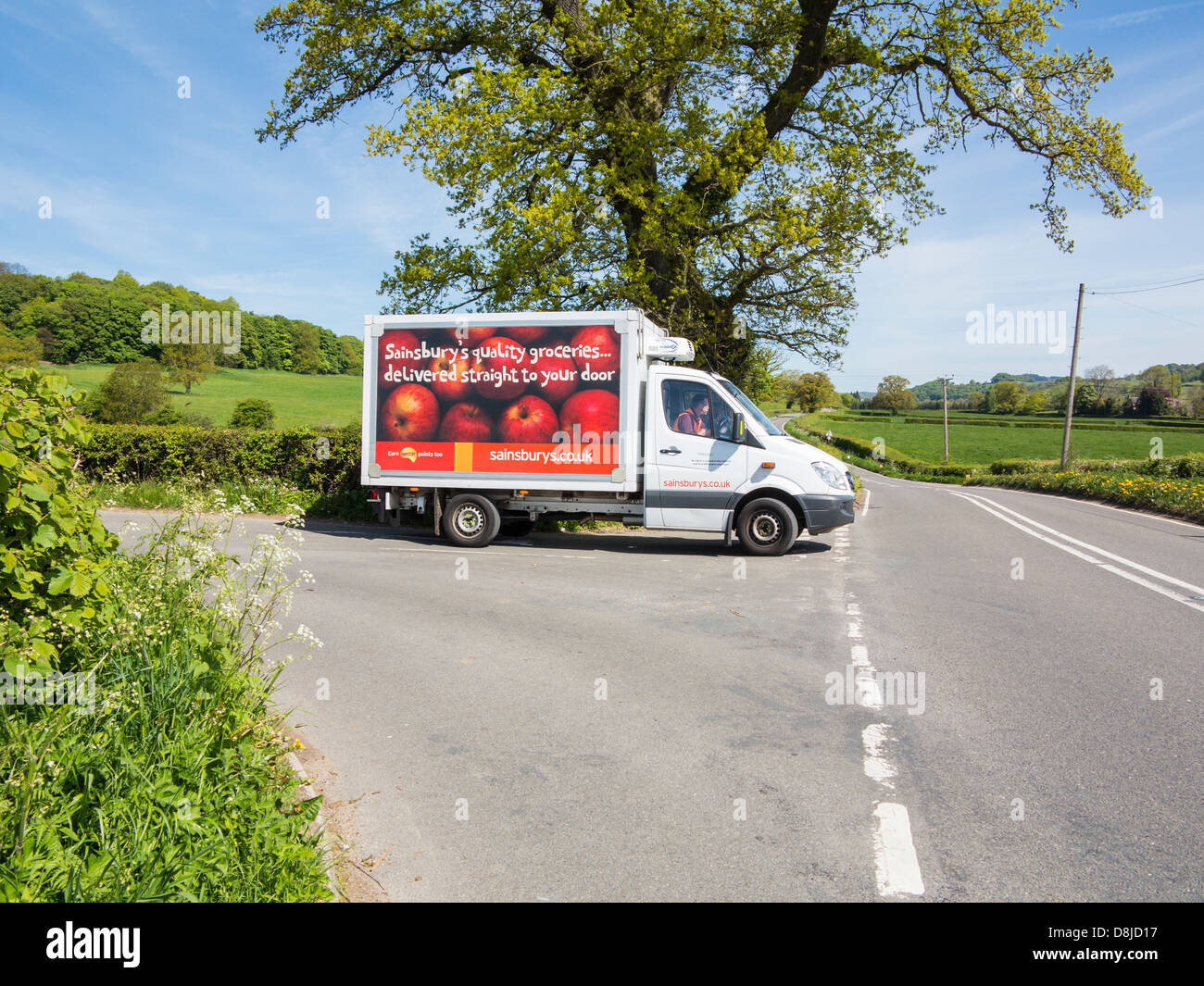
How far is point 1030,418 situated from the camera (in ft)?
334

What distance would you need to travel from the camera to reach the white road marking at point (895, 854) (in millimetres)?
3154

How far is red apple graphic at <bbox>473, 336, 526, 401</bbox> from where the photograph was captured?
482 inches

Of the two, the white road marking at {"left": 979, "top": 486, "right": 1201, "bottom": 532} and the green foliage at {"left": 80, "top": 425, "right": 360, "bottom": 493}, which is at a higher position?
the green foliage at {"left": 80, "top": 425, "right": 360, "bottom": 493}

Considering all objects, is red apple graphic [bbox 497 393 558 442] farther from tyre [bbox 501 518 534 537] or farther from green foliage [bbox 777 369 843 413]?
green foliage [bbox 777 369 843 413]

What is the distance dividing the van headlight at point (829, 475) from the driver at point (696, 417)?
66.0 inches

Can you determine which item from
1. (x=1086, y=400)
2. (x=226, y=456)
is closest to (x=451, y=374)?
(x=226, y=456)

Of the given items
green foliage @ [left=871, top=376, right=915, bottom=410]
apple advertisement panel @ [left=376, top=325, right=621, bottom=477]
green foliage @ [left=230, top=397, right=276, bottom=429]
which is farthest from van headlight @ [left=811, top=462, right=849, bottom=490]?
green foliage @ [left=871, top=376, right=915, bottom=410]

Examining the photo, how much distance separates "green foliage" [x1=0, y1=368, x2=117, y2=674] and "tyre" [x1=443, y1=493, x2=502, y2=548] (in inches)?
343

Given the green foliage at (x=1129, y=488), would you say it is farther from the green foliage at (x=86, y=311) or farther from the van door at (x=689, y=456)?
the green foliage at (x=86, y=311)

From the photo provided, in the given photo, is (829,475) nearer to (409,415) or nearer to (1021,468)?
(409,415)

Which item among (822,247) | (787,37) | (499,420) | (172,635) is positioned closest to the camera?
(172,635)
